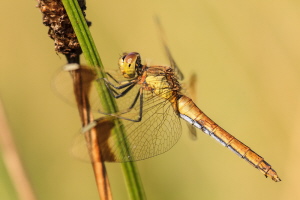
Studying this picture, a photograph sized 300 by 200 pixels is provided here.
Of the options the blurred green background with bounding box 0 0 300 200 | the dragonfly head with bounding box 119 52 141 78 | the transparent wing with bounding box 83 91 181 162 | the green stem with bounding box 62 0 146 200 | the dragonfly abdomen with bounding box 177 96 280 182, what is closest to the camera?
the green stem with bounding box 62 0 146 200

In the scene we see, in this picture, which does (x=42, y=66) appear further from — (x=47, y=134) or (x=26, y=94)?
(x=47, y=134)

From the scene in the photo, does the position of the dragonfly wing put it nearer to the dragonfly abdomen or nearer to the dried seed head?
the dragonfly abdomen

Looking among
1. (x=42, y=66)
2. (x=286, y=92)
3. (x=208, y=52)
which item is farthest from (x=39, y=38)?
(x=286, y=92)

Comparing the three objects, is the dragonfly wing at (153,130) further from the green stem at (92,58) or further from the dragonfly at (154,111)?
the green stem at (92,58)

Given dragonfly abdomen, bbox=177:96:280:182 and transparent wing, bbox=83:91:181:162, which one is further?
dragonfly abdomen, bbox=177:96:280:182

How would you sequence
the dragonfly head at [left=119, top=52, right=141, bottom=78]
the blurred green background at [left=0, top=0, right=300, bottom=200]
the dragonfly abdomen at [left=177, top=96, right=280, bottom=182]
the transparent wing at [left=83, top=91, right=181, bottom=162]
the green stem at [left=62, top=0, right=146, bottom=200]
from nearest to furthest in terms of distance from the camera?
the green stem at [left=62, top=0, right=146, bottom=200]
the transparent wing at [left=83, top=91, right=181, bottom=162]
the dragonfly head at [left=119, top=52, right=141, bottom=78]
the dragonfly abdomen at [left=177, top=96, right=280, bottom=182]
the blurred green background at [left=0, top=0, right=300, bottom=200]

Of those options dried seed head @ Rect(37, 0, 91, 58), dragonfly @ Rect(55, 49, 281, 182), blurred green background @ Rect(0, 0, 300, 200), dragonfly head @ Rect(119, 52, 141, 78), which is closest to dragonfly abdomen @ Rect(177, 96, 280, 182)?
dragonfly @ Rect(55, 49, 281, 182)

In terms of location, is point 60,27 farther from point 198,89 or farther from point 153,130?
point 198,89

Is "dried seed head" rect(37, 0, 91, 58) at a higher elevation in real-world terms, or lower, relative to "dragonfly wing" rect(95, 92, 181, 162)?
higher
